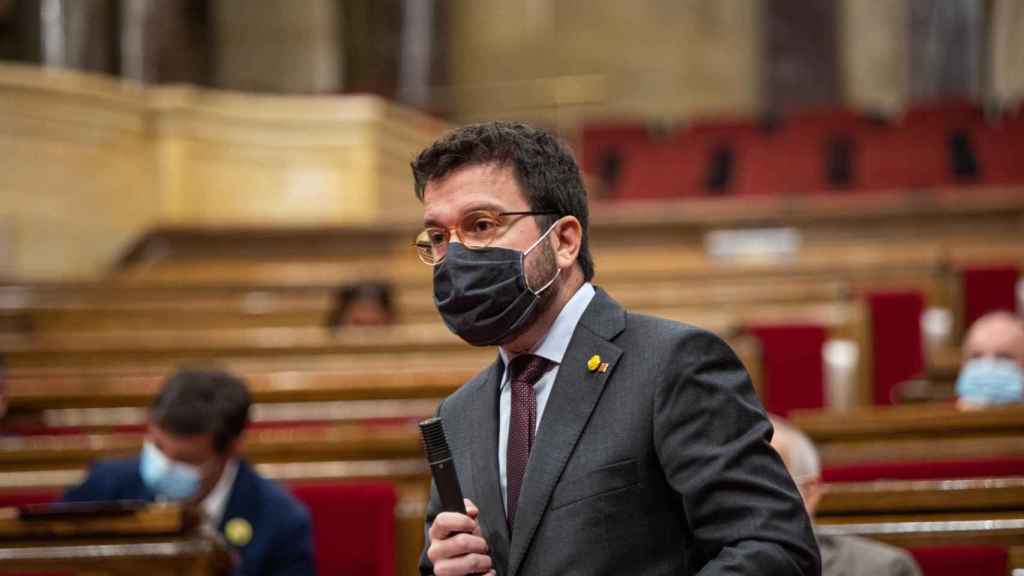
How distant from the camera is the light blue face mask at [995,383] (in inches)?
69.9

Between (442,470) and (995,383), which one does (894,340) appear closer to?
(995,383)

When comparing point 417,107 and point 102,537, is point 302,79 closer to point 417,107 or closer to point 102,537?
point 417,107

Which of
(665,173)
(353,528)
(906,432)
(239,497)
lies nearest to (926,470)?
(906,432)

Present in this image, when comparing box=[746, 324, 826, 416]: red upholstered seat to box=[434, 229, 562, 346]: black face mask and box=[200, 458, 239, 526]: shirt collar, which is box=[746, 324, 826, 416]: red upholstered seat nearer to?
box=[200, 458, 239, 526]: shirt collar

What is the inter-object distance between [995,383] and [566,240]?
3.81 feet

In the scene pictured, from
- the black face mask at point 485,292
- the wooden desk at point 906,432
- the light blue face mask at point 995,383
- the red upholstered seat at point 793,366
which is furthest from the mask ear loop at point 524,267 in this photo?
the red upholstered seat at point 793,366

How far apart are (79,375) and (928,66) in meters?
3.79

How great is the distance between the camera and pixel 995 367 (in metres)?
1.78

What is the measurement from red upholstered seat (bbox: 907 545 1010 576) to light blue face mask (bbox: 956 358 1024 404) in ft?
2.08

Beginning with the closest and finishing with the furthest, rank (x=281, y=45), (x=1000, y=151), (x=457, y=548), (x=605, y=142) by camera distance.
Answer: (x=457, y=548) < (x=1000, y=151) < (x=605, y=142) < (x=281, y=45)

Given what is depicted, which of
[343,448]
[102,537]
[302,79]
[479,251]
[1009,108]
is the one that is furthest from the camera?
[302,79]

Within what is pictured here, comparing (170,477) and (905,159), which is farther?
(905,159)

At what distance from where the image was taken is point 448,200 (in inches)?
30.0

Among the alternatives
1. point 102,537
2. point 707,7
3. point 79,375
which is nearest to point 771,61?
point 707,7
